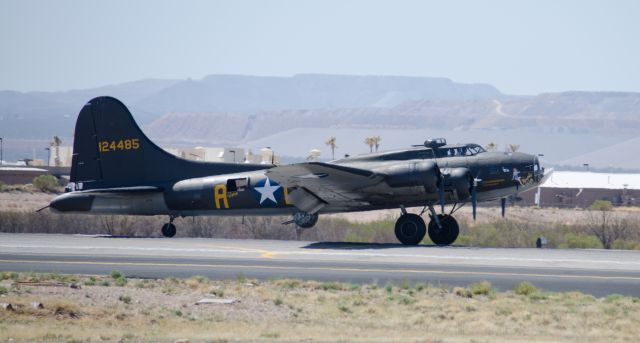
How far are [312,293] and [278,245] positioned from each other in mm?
11885

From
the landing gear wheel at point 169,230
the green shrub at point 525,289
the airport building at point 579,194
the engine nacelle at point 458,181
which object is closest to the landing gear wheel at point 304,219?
the engine nacelle at point 458,181

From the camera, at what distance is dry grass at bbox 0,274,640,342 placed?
61.5 feet

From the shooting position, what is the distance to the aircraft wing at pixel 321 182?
33.6 m

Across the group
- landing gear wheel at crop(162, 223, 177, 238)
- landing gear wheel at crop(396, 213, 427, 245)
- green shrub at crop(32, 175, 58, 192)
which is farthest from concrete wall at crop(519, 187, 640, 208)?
landing gear wheel at crop(396, 213, 427, 245)

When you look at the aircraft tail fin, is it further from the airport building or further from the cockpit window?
the airport building

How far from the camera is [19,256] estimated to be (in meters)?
31.3

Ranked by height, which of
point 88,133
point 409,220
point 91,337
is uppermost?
point 88,133

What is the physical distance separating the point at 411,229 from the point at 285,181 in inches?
190

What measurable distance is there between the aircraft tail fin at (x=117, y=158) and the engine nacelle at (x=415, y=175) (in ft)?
24.0

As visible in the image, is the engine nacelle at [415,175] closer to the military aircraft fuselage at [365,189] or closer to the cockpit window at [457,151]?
the military aircraft fuselage at [365,189]

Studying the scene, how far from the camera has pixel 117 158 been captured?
38.9 meters

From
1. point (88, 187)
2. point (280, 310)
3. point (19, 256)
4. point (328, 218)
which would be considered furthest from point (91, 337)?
point (328, 218)

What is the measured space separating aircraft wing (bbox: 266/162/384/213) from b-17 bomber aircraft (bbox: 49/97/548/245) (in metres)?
0.03

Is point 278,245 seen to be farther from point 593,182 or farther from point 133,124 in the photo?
point 593,182
